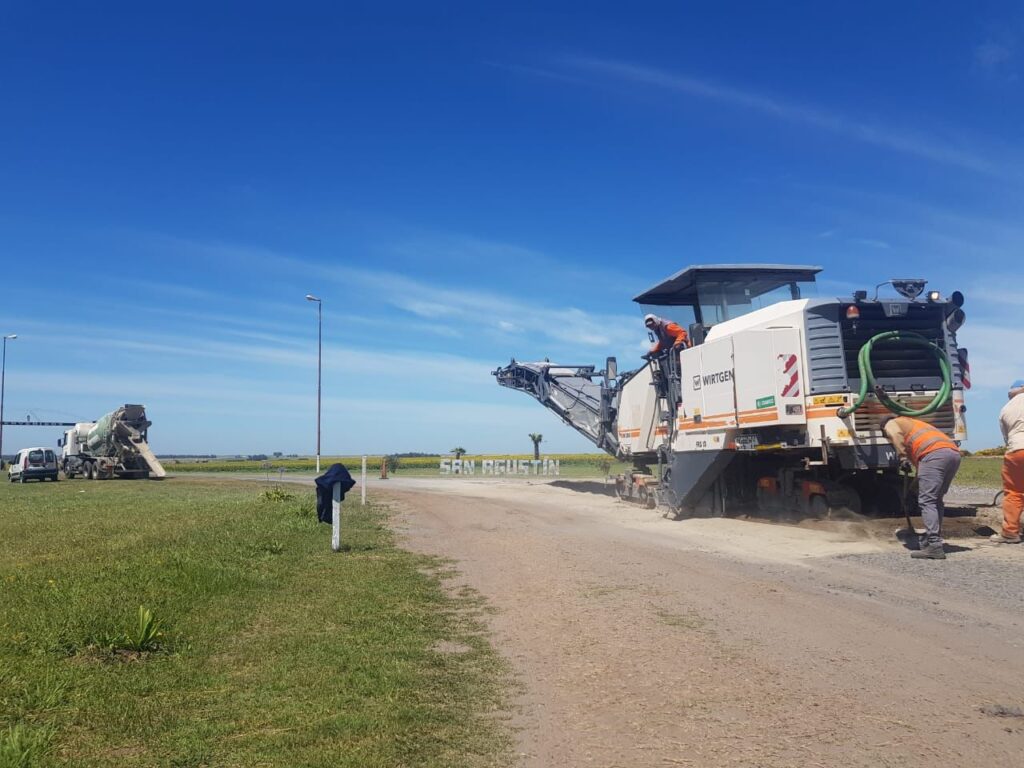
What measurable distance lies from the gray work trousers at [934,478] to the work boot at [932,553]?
0.09m

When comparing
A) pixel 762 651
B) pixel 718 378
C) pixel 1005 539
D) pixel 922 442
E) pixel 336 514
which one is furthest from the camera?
pixel 718 378

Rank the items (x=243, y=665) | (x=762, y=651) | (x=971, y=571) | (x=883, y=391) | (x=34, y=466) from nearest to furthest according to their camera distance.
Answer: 1. (x=243, y=665)
2. (x=762, y=651)
3. (x=971, y=571)
4. (x=883, y=391)
5. (x=34, y=466)

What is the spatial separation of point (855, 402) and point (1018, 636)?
6.48 metres

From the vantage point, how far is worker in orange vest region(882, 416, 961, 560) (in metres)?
10.2

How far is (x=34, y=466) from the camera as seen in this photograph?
154 ft

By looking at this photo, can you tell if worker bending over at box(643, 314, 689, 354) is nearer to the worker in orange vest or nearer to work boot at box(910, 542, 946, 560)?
the worker in orange vest

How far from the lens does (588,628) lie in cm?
695

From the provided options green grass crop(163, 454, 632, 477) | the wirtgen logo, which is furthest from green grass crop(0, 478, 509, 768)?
green grass crop(163, 454, 632, 477)

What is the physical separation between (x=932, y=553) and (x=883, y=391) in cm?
301

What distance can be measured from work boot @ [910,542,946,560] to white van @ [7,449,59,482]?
4905cm

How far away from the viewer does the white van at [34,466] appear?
46.4 meters

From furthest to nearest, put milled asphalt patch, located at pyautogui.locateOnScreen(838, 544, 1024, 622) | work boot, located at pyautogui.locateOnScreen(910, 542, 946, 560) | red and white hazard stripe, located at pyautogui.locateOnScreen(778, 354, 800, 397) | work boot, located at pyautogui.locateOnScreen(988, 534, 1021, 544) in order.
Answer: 1. red and white hazard stripe, located at pyautogui.locateOnScreen(778, 354, 800, 397)
2. work boot, located at pyautogui.locateOnScreen(988, 534, 1021, 544)
3. work boot, located at pyautogui.locateOnScreen(910, 542, 946, 560)
4. milled asphalt patch, located at pyautogui.locateOnScreen(838, 544, 1024, 622)

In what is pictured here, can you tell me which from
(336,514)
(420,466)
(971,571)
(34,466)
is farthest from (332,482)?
(420,466)

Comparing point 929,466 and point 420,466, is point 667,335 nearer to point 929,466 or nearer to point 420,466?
point 929,466
